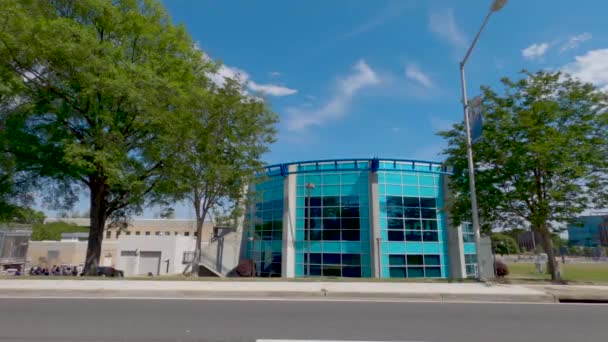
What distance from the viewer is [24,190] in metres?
17.1

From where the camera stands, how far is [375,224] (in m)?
27.8

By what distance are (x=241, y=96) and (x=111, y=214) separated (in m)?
11.5

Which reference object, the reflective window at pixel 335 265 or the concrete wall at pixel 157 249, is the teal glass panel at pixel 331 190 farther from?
the concrete wall at pixel 157 249

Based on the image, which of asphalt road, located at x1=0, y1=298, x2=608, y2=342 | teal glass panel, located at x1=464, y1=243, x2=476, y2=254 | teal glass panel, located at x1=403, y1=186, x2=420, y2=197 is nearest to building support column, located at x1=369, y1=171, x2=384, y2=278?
teal glass panel, located at x1=403, y1=186, x2=420, y2=197

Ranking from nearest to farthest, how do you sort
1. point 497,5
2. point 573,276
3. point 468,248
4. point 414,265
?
point 497,5, point 573,276, point 414,265, point 468,248

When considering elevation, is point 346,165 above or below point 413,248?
above

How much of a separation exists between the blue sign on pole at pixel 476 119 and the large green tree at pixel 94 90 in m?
13.1

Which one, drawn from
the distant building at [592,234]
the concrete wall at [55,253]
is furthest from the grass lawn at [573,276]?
the distant building at [592,234]

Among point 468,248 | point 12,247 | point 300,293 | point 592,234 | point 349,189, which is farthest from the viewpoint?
point 592,234

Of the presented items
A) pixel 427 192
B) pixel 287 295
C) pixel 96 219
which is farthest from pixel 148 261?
pixel 287 295

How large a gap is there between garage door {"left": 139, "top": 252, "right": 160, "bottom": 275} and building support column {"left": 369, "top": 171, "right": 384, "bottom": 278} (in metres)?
31.2

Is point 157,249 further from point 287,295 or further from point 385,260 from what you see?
point 287,295

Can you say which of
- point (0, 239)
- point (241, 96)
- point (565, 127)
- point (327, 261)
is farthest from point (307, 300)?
point (0, 239)

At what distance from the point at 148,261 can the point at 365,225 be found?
3199 centimetres
